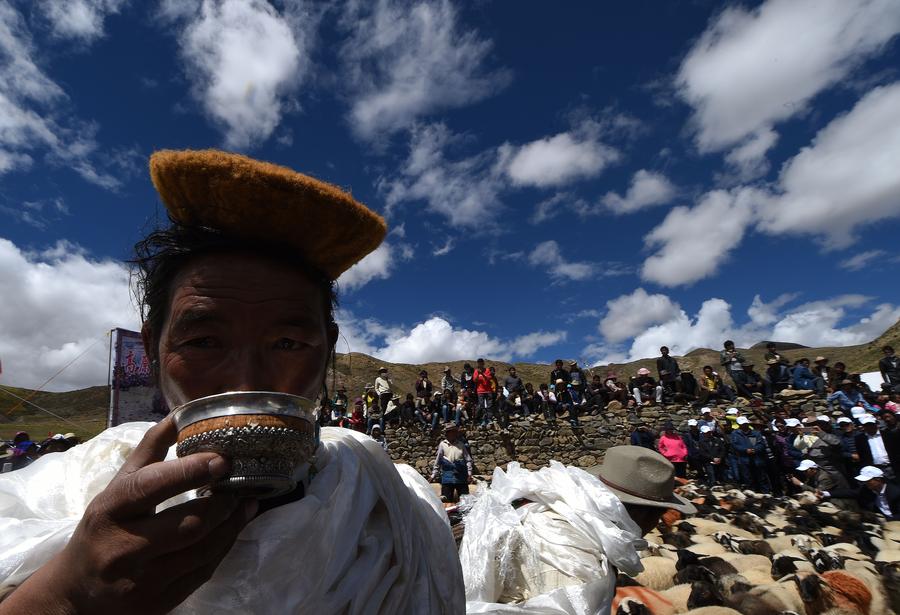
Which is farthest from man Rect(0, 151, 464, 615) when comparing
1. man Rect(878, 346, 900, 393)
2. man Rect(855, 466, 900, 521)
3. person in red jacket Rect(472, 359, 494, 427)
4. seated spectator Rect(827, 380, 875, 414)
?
man Rect(878, 346, 900, 393)

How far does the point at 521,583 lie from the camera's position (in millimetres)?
2707

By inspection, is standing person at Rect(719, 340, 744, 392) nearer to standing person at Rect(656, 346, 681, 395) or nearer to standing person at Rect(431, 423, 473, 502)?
standing person at Rect(656, 346, 681, 395)

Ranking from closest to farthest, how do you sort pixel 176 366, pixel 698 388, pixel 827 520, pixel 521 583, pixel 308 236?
pixel 176 366, pixel 308 236, pixel 521 583, pixel 827 520, pixel 698 388

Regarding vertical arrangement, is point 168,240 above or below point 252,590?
above

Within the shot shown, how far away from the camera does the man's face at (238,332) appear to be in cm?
130

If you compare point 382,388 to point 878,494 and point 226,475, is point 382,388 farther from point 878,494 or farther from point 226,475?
point 226,475

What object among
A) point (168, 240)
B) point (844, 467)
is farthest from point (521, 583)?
point (844, 467)

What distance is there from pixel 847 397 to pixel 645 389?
6118 mm

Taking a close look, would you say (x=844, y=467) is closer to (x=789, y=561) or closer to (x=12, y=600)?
(x=789, y=561)

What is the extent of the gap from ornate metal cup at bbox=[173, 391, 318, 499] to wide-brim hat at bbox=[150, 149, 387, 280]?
74cm

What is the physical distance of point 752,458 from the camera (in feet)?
39.8

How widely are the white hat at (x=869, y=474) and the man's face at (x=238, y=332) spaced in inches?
480

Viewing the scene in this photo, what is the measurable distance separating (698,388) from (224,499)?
2018 cm

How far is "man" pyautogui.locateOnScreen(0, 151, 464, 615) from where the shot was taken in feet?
2.53
